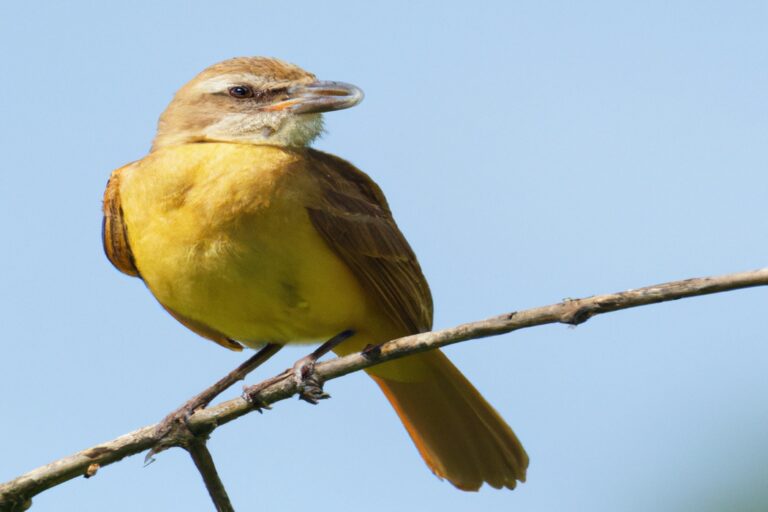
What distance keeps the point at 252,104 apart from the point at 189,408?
1879mm

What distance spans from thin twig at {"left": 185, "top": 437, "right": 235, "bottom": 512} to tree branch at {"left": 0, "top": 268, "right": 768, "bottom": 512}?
72mm

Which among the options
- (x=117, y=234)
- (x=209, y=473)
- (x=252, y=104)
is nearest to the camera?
(x=209, y=473)

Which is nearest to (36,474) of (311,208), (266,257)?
(266,257)

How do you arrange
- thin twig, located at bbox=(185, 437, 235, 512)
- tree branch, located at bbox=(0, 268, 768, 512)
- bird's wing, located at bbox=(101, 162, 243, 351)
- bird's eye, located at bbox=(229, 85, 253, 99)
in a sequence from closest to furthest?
1. tree branch, located at bbox=(0, 268, 768, 512)
2. thin twig, located at bbox=(185, 437, 235, 512)
3. bird's wing, located at bbox=(101, 162, 243, 351)
4. bird's eye, located at bbox=(229, 85, 253, 99)

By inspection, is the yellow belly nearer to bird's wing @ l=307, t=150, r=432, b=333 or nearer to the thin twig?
bird's wing @ l=307, t=150, r=432, b=333

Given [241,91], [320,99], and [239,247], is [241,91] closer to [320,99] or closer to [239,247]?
[320,99]

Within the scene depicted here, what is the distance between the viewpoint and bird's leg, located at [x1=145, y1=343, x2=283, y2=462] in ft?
16.1

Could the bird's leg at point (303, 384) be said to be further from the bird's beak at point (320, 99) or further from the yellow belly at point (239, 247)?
the bird's beak at point (320, 99)

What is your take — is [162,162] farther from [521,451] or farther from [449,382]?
[521,451]

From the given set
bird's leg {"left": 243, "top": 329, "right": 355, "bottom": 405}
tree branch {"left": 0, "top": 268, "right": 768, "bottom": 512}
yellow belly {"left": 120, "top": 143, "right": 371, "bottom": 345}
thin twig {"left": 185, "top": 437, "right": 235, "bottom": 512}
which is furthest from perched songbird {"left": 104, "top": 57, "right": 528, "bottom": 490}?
thin twig {"left": 185, "top": 437, "right": 235, "bottom": 512}

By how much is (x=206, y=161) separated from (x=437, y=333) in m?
2.26

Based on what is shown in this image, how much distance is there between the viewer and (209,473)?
15.5 ft

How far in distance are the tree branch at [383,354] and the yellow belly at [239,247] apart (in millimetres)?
508

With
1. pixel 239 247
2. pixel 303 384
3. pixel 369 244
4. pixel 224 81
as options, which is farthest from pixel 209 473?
pixel 224 81
